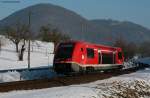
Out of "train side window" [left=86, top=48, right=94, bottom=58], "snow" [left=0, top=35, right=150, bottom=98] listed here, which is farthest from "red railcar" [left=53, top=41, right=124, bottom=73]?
"snow" [left=0, top=35, right=150, bottom=98]

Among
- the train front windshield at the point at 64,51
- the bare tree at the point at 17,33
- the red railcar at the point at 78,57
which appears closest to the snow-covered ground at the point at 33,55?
the bare tree at the point at 17,33

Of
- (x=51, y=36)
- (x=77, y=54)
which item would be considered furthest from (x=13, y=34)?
(x=77, y=54)

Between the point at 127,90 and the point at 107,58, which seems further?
the point at 107,58

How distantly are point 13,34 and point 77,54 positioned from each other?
70620mm

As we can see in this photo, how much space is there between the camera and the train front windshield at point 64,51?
Result: 38.4 metres

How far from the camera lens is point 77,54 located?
127ft

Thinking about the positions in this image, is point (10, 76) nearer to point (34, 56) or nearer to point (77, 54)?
point (77, 54)

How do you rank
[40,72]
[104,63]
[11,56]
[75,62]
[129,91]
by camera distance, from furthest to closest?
[11,56]
[104,63]
[40,72]
[75,62]
[129,91]

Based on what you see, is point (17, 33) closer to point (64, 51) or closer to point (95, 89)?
point (64, 51)

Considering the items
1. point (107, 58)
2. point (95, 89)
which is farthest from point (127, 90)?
point (107, 58)

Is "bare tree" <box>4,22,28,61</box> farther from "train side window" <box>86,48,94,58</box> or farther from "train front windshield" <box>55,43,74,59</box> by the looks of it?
"train front windshield" <box>55,43,74,59</box>

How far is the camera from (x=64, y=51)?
128 ft

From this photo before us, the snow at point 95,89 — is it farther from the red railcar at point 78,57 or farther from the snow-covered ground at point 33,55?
the snow-covered ground at point 33,55

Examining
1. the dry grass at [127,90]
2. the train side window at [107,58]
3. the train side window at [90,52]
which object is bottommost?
the dry grass at [127,90]
